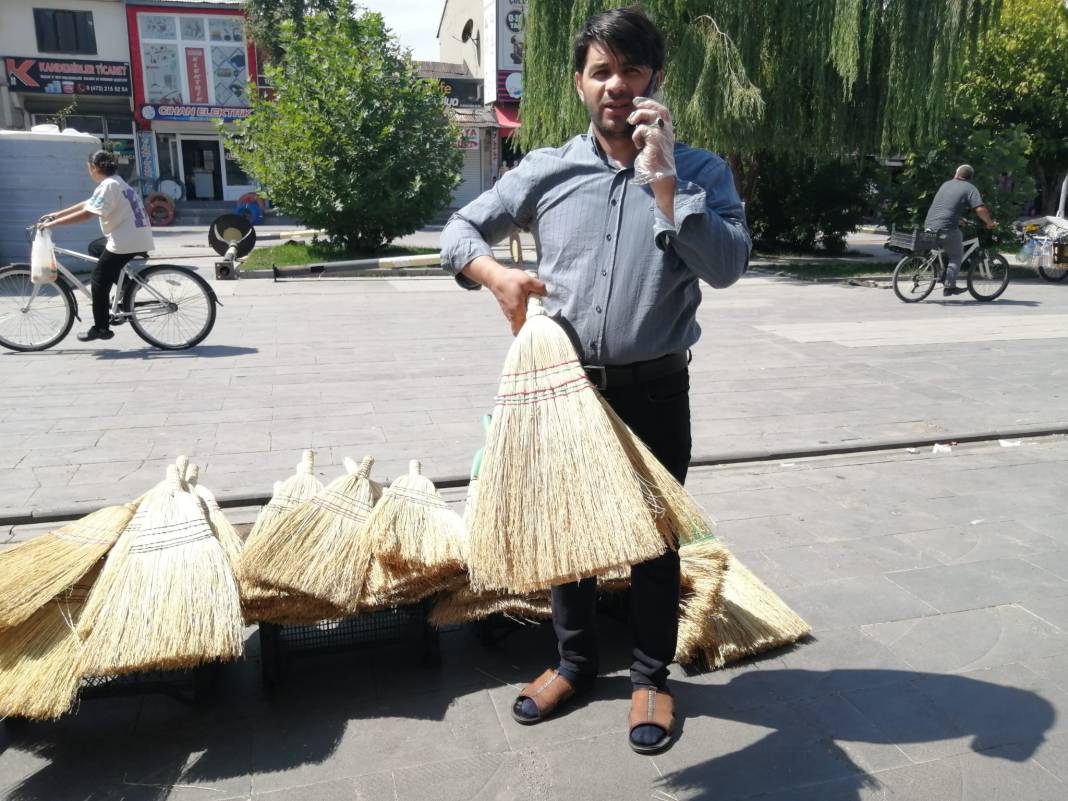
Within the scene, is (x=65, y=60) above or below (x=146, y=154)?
above

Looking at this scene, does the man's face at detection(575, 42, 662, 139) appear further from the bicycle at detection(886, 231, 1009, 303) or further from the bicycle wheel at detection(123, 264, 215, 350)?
the bicycle at detection(886, 231, 1009, 303)

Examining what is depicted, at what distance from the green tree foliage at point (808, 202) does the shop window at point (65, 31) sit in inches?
1129

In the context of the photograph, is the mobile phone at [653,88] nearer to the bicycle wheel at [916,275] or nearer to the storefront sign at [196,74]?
the bicycle wheel at [916,275]

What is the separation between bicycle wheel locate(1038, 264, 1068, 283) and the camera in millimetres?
14406

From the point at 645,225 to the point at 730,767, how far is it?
1588 mm

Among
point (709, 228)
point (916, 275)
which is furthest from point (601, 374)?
point (916, 275)

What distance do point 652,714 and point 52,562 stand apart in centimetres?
190

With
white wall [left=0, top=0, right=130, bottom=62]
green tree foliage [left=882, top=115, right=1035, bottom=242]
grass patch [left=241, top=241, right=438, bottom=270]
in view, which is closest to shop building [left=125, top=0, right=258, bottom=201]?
white wall [left=0, top=0, right=130, bottom=62]

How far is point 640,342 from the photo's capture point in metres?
2.40

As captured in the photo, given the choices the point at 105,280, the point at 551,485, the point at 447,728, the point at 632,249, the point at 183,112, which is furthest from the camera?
the point at 183,112

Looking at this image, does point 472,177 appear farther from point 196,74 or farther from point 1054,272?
point 1054,272

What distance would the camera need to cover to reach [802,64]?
46.9 ft

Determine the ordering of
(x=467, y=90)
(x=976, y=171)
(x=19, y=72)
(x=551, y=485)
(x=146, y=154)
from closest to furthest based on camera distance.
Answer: (x=551, y=485)
(x=976, y=171)
(x=19, y=72)
(x=146, y=154)
(x=467, y=90)

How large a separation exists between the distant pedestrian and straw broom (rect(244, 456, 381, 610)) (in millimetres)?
11026
